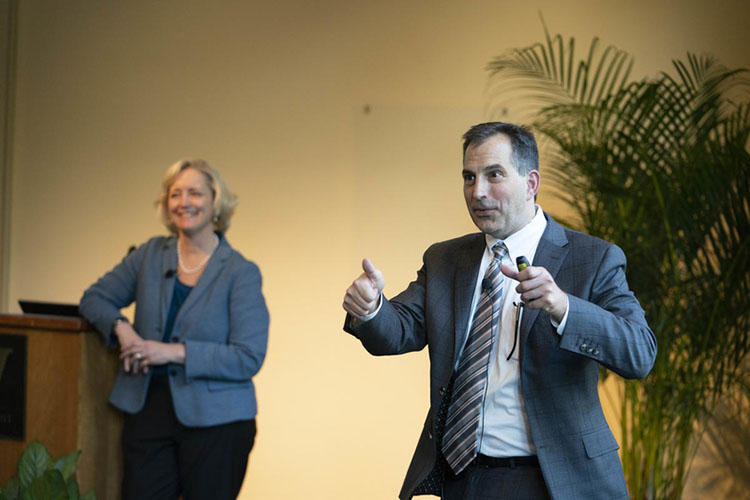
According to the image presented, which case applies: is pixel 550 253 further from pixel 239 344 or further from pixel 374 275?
pixel 239 344

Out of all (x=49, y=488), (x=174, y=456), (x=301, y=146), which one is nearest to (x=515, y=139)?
(x=49, y=488)

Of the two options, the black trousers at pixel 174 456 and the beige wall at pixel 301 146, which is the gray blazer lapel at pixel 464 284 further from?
the beige wall at pixel 301 146

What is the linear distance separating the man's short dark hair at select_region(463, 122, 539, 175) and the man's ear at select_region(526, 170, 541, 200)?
0.5 inches

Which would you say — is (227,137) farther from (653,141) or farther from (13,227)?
(653,141)

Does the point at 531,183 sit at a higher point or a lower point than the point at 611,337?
higher

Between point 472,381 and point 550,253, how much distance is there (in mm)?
376

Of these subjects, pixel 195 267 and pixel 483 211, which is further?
pixel 195 267

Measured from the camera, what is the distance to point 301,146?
518 cm

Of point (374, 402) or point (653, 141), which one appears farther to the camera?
point (374, 402)

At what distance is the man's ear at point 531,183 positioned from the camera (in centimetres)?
208

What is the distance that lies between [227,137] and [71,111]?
115cm

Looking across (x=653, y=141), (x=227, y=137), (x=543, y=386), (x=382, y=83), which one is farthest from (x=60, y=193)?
(x=543, y=386)

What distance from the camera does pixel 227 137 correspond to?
5.31 meters

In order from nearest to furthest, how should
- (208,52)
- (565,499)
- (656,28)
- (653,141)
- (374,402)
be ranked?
(565,499) → (653,141) → (656,28) → (374,402) → (208,52)
